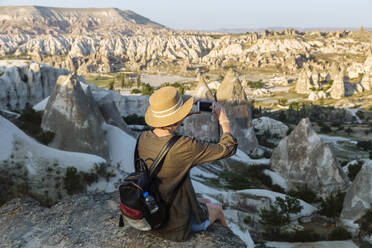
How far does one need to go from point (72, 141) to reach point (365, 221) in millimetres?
12059

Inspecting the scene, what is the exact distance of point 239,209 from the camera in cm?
1410

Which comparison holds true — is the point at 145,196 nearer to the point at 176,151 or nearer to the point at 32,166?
the point at 176,151

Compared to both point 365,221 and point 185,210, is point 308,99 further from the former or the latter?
point 185,210

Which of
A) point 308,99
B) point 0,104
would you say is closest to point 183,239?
point 0,104

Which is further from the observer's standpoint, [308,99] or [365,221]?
[308,99]

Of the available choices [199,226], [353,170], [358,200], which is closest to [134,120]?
[353,170]

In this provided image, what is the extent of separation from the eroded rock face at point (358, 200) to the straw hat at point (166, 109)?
12833 mm

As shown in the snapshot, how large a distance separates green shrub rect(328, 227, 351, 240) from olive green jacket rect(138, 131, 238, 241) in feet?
38.9

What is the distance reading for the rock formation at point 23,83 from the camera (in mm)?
26477

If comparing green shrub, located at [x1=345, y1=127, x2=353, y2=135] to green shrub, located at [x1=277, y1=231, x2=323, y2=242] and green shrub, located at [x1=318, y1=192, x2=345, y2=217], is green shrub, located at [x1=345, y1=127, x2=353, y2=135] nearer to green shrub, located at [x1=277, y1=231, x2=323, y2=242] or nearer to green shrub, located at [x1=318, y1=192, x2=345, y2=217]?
green shrub, located at [x1=318, y1=192, x2=345, y2=217]

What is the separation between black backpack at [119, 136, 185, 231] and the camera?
2.97 meters

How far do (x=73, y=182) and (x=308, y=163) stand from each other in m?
13.3

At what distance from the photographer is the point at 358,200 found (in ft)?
45.6

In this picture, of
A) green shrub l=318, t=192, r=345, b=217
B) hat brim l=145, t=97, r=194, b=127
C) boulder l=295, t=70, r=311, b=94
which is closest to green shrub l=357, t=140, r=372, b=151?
green shrub l=318, t=192, r=345, b=217
